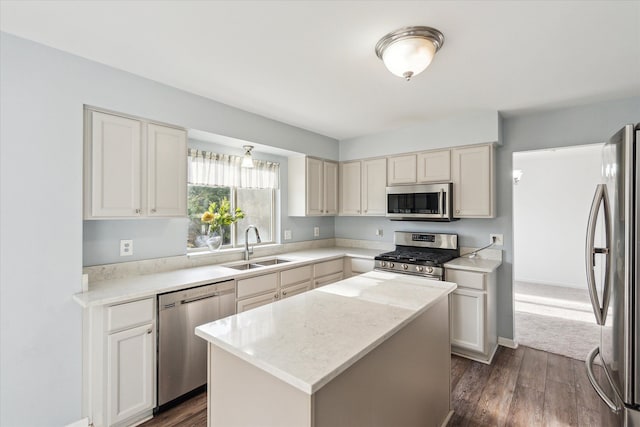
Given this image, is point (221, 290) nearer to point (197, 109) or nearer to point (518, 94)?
point (197, 109)

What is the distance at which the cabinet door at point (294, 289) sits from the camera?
3123mm

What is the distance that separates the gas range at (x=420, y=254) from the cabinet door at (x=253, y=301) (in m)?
1.34

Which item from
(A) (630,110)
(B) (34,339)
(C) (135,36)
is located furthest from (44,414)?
(A) (630,110)

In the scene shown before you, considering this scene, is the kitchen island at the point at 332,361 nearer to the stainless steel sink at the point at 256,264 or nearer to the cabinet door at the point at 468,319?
the cabinet door at the point at 468,319

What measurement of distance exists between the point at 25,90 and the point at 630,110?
15.8 feet

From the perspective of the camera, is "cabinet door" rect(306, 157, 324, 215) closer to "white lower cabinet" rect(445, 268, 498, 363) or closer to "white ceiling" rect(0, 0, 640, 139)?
"white ceiling" rect(0, 0, 640, 139)

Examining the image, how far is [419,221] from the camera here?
3914 mm

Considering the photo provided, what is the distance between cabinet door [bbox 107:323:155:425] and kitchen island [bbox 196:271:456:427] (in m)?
1.00

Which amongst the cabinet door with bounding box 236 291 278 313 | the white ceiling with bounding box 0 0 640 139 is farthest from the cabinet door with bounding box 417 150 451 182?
the cabinet door with bounding box 236 291 278 313

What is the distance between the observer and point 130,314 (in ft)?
6.57

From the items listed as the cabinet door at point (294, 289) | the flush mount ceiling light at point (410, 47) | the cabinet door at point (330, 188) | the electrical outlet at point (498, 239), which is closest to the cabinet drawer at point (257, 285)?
the cabinet door at point (294, 289)

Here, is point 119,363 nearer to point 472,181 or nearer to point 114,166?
point 114,166

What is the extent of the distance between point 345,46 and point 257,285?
2131 millimetres

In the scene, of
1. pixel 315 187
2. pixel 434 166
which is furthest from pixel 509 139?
pixel 315 187
